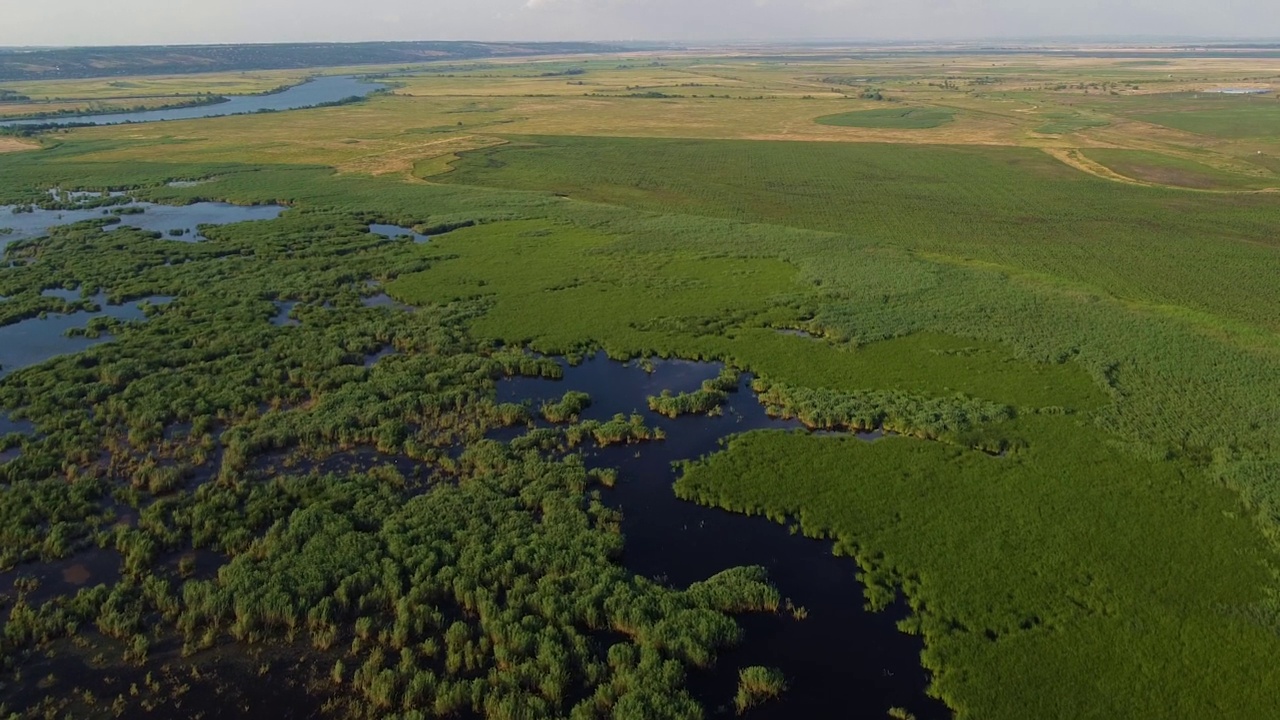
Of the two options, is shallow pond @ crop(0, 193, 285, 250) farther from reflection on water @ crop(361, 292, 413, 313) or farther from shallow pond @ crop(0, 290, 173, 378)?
reflection on water @ crop(361, 292, 413, 313)

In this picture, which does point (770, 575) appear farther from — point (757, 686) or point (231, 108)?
point (231, 108)

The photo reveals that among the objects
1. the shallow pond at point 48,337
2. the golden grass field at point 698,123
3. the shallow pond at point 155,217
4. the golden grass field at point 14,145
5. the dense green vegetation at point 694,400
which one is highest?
the golden grass field at point 698,123

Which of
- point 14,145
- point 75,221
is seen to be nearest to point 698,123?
point 75,221

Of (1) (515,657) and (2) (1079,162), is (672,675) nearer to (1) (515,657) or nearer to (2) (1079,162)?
(1) (515,657)

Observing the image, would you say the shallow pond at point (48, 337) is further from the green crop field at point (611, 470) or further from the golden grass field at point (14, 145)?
the golden grass field at point (14, 145)

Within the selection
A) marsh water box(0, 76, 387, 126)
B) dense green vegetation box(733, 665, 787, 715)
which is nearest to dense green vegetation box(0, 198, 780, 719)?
dense green vegetation box(733, 665, 787, 715)

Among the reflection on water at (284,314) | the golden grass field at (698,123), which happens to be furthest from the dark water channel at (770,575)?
the golden grass field at (698,123)

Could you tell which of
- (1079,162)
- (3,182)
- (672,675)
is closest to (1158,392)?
(672,675)
